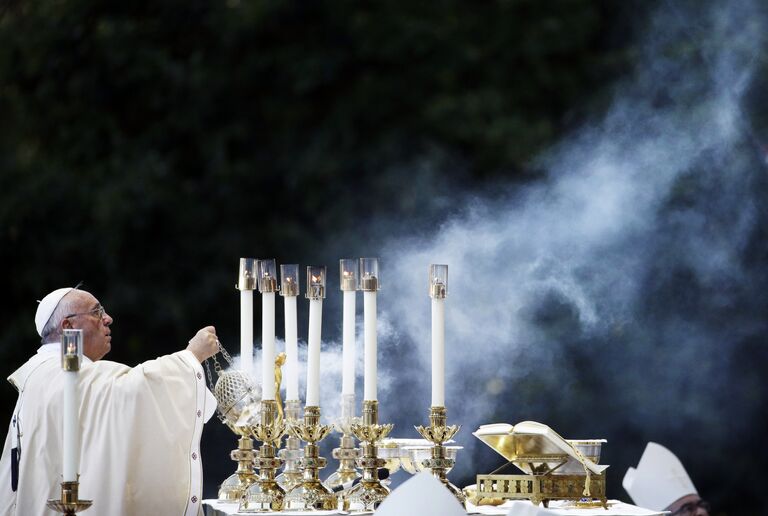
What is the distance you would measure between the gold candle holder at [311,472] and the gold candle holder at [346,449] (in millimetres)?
70

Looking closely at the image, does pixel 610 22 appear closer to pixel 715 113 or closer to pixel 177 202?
pixel 715 113

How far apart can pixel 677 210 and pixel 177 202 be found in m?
3.57

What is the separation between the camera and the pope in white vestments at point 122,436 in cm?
464

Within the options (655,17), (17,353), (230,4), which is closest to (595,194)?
(655,17)

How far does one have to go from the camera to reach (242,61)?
35.0 feet

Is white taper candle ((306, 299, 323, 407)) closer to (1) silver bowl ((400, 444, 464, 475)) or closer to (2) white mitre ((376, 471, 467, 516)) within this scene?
(1) silver bowl ((400, 444, 464, 475))

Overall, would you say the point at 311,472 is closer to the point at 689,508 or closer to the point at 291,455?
the point at 291,455

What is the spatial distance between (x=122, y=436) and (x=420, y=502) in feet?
5.11

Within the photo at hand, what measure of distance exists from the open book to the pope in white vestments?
1.04 meters

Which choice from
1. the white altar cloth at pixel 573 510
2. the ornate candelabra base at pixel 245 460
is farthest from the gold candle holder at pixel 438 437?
the ornate candelabra base at pixel 245 460

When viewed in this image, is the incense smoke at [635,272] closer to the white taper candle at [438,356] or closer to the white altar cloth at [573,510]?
the white altar cloth at [573,510]

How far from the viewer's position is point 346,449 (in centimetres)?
450

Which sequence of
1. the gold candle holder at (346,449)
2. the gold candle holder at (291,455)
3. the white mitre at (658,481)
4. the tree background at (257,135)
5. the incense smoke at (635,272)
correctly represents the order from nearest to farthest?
the gold candle holder at (346,449)
the gold candle holder at (291,455)
the white mitre at (658,481)
the incense smoke at (635,272)
the tree background at (257,135)

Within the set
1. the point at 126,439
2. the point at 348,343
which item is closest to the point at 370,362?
the point at 348,343
